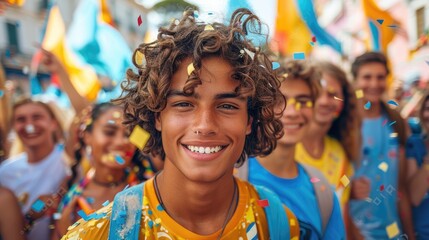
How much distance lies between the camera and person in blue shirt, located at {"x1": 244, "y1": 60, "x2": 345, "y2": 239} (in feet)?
8.32

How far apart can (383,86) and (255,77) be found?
2745 millimetres

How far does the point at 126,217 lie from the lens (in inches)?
71.0

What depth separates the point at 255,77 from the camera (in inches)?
77.7

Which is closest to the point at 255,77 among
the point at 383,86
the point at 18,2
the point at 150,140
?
the point at 150,140

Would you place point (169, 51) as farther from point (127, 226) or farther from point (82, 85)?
point (82, 85)

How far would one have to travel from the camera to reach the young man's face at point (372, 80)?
4.27 meters

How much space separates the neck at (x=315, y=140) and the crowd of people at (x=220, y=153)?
0.5 inches

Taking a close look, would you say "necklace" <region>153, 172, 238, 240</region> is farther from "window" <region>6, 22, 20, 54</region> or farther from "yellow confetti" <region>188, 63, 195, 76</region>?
"window" <region>6, 22, 20, 54</region>

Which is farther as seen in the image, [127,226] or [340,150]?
[340,150]

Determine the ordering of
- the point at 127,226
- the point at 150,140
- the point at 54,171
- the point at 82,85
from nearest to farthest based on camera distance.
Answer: the point at 127,226 < the point at 150,140 < the point at 54,171 < the point at 82,85

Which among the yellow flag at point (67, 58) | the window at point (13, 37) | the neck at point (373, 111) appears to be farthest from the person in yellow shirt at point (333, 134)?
the window at point (13, 37)

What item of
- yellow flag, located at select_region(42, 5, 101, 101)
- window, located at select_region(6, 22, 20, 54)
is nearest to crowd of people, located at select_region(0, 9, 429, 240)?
yellow flag, located at select_region(42, 5, 101, 101)

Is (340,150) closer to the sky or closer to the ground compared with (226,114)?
closer to the ground

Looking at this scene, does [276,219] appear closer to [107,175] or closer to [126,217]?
[126,217]
